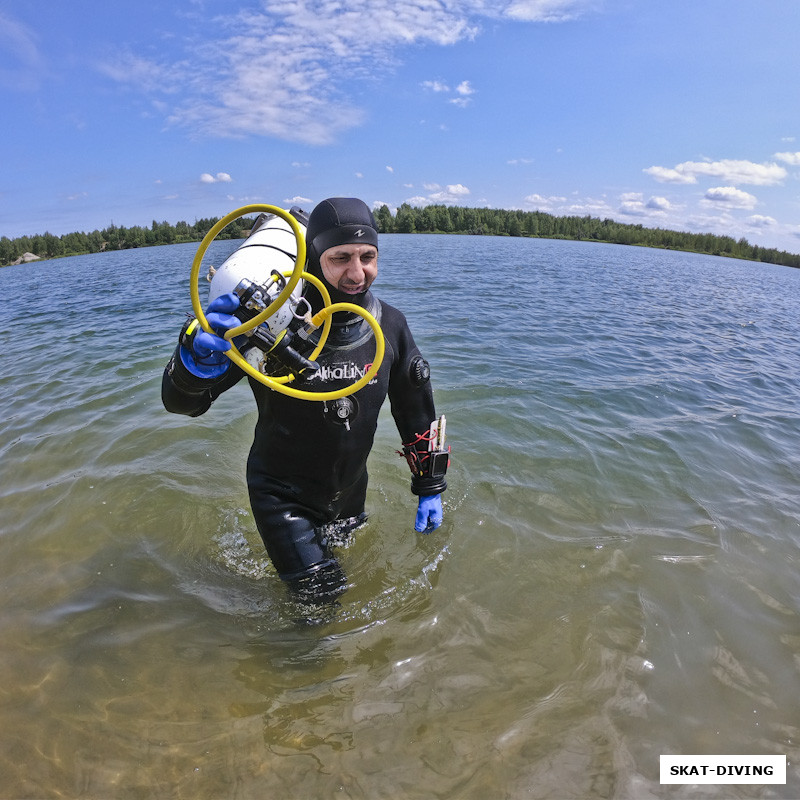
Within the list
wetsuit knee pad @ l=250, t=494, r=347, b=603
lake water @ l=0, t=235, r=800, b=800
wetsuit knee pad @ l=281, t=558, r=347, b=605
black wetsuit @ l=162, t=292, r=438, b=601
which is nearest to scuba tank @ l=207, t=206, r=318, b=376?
black wetsuit @ l=162, t=292, r=438, b=601

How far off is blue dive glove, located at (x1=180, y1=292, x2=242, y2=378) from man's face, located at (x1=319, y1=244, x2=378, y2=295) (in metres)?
0.65

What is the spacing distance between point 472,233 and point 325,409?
9119 cm

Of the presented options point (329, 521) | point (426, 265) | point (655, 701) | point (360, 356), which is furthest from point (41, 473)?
point (426, 265)

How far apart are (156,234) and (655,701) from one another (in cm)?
9412

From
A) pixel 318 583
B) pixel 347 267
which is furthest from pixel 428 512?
pixel 347 267

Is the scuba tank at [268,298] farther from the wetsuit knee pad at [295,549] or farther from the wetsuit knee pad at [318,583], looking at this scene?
the wetsuit knee pad at [318,583]

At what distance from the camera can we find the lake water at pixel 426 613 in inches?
92.2

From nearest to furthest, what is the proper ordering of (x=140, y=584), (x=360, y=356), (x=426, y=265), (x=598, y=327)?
(x=360, y=356), (x=140, y=584), (x=598, y=327), (x=426, y=265)

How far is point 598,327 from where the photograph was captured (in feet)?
39.9

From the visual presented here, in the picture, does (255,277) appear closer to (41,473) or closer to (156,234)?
(41,473)

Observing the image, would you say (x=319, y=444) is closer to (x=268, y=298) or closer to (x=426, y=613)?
(x=268, y=298)

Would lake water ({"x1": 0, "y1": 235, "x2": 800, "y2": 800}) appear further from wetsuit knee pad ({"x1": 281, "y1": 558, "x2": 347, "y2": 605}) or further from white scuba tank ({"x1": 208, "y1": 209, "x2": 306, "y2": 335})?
white scuba tank ({"x1": 208, "y1": 209, "x2": 306, "y2": 335})

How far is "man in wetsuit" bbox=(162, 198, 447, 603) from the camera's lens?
8.25 feet

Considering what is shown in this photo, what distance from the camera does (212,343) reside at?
1.98 meters
